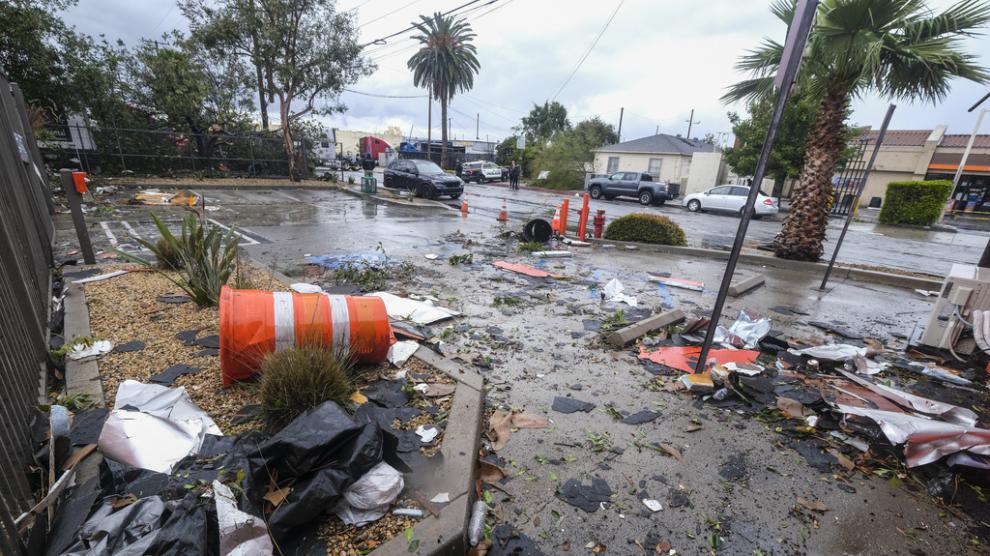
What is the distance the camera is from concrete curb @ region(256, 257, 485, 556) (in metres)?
1.85

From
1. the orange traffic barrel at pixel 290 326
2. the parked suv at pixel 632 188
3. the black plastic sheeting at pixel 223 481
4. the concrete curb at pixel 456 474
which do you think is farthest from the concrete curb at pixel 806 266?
the parked suv at pixel 632 188

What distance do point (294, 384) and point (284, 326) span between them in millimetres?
592

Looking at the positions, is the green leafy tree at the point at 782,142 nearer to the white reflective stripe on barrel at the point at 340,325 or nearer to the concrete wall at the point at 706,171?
the concrete wall at the point at 706,171

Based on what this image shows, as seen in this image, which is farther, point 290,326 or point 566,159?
point 566,159

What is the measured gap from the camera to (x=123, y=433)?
2.27 metres

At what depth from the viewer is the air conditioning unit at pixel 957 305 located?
13.6 feet

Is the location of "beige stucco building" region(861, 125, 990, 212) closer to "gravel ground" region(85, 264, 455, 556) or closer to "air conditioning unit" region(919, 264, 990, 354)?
"air conditioning unit" region(919, 264, 990, 354)

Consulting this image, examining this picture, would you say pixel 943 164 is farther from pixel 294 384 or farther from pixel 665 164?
pixel 294 384

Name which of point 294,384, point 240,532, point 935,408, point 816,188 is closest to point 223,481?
point 240,532

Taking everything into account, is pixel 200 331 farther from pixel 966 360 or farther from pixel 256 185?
pixel 256 185

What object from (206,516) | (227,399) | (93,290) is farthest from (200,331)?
(206,516)

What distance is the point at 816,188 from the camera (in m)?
8.98

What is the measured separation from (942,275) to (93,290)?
48.0 feet

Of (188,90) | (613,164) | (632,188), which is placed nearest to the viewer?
(188,90)
